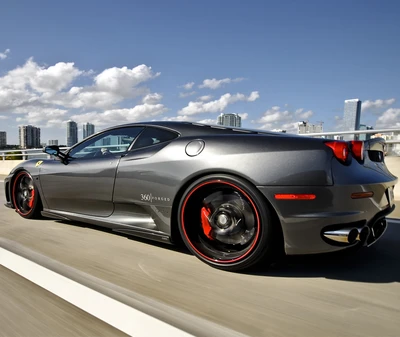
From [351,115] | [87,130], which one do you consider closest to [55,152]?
[351,115]

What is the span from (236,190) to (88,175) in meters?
1.67

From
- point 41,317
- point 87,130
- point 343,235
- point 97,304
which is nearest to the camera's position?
point 41,317

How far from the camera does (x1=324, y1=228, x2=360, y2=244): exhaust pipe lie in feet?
7.07

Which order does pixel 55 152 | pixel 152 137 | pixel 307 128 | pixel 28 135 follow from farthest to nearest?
1. pixel 28 135
2. pixel 307 128
3. pixel 55 152
4. pixel 152 137

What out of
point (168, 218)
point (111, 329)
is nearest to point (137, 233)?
point (168, 218)

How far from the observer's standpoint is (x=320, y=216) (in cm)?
218

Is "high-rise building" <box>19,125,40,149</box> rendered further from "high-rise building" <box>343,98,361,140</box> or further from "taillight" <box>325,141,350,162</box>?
"taillight" <box>325,141,350,162</box>

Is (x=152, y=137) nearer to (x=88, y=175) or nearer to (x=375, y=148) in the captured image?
(x=88, y=175)

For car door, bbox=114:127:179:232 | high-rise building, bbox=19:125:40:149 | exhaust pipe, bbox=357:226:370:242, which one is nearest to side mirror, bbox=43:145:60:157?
car door, bbox=114:127:179:232

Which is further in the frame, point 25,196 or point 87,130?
point 87,130

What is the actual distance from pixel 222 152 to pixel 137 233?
3.59ft

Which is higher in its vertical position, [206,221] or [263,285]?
[206,221]

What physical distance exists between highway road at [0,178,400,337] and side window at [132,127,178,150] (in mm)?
962

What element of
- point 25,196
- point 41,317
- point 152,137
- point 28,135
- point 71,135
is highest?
point 28,135
